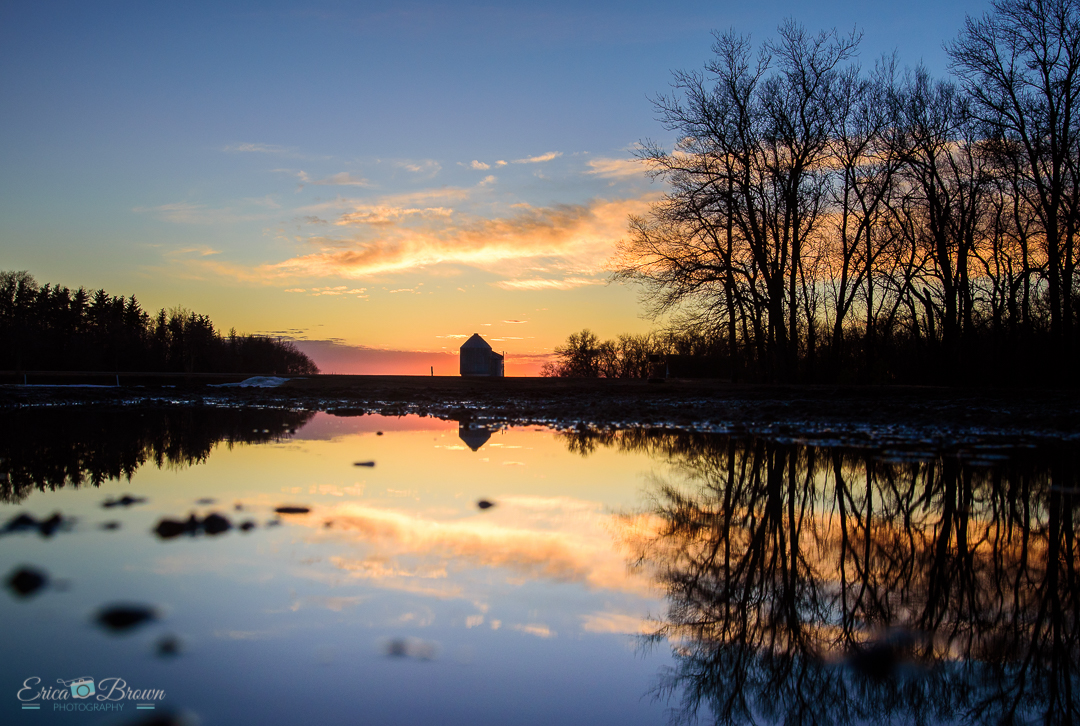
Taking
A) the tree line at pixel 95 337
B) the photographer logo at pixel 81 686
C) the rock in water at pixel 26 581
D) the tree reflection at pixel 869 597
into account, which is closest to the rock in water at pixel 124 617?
the photographer logo at pixel 81 686

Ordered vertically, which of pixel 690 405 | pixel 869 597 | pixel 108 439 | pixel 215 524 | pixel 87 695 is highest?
pixel 108 439

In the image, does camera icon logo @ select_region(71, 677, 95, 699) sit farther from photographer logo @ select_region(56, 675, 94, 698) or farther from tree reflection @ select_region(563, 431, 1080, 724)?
tree reflection @ select_region(563, 431, 1080, 724)

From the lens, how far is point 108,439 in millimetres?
11469

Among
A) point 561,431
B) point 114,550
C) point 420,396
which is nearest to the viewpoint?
point 114,550

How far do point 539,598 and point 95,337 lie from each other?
311 feet

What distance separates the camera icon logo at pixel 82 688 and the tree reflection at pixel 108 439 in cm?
475

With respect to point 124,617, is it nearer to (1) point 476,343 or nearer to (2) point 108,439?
(2) point 108,439

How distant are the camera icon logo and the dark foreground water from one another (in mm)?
11

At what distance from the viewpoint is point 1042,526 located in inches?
213

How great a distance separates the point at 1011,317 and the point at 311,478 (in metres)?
34.9

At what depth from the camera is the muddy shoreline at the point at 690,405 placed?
14008 millimetres

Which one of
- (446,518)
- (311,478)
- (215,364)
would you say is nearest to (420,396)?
(311,478)

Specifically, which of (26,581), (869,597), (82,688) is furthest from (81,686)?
(869,597)

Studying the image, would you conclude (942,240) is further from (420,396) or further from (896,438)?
(420,396)
